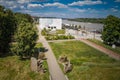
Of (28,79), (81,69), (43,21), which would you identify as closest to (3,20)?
(28,79)

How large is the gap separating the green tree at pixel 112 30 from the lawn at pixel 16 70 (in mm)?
19875

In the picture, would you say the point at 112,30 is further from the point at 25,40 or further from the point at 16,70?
the point at 16,70

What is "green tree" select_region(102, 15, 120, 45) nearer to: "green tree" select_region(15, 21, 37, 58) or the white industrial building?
"green tree" select_region(15, 21, 37, 58)

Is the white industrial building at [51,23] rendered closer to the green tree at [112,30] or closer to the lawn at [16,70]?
the green tree at [112,30]

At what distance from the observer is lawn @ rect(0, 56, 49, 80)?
17875 mm

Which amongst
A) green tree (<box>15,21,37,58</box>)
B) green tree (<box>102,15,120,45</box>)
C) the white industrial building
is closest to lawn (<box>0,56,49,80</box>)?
green tree (<box>15,21,37,58</box>)

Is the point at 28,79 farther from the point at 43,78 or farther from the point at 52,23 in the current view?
the point at 52,23

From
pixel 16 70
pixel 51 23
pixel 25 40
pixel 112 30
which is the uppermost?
pixel 112 30

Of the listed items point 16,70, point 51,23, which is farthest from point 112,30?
point 51,23

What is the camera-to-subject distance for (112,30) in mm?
35500

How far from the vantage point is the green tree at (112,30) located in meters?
35.3

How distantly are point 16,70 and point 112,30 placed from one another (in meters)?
23.0

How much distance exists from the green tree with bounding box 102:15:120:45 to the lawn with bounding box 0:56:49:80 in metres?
19.9

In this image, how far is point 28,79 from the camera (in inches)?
685
